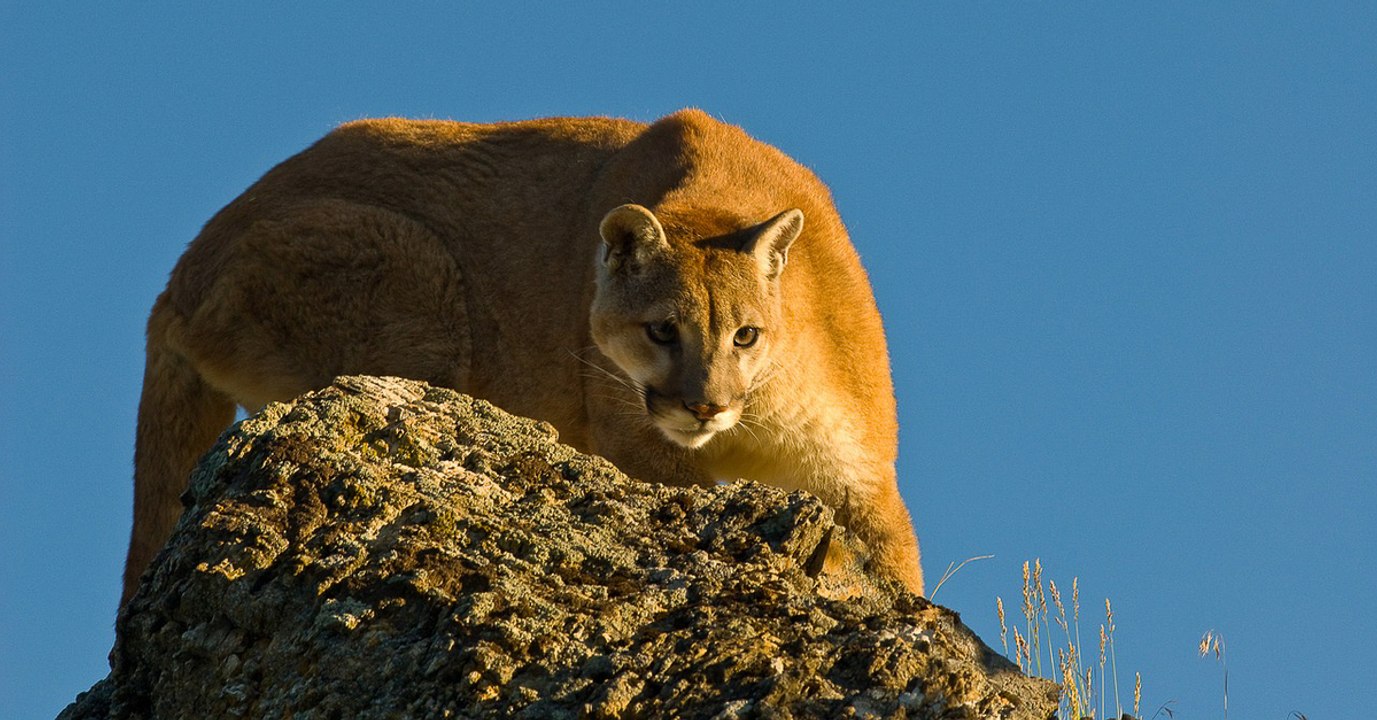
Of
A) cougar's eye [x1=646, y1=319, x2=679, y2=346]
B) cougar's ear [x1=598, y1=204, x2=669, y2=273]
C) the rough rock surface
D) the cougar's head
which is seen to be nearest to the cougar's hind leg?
the cougar's head

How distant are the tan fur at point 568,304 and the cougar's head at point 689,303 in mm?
11

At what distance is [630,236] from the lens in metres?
8.47

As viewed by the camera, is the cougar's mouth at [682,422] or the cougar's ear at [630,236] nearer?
the cougar's mouth at [682,422]

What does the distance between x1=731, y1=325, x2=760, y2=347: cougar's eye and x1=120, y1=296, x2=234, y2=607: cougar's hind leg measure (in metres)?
2.83

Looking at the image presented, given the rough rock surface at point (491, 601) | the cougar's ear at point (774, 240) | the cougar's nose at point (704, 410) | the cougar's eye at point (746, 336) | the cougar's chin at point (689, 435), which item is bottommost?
the rough rock surface at point (491, 601)

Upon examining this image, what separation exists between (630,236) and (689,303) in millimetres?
471

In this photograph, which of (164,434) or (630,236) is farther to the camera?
(164,434)

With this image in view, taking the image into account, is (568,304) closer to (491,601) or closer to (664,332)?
(664,332)

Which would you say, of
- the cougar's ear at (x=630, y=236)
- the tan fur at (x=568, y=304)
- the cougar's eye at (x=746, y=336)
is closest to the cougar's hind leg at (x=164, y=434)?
Answer: the tan fur at (x=568, y=304)

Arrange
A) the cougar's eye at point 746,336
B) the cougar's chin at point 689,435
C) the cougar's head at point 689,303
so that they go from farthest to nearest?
the cougar's eye at point 746,336, the cougar's head at point 689,303, the cougar's chin at point 689,435

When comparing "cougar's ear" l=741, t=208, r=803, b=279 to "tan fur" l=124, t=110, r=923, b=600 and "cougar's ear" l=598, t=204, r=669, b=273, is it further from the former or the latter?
"cougar's ear" l=598, t=204, r=669, b=273

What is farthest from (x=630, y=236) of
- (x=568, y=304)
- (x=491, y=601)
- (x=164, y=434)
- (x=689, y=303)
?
(x=491, y=601)

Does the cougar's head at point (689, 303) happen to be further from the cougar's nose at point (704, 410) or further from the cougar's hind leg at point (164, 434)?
the cougar's hind leg at point (164, 434)

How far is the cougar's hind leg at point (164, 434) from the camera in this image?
784 centimetres
